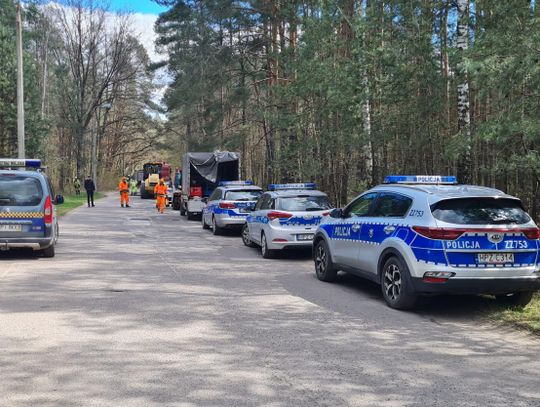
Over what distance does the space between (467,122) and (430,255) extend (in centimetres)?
681

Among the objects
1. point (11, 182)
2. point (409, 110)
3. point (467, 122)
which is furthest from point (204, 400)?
point (409, 110)

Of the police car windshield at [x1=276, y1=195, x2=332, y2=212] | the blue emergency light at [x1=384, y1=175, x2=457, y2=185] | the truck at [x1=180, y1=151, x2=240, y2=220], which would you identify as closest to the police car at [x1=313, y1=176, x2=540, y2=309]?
the blue emergency light at [x1=384, y1=175, x2=457, y2=185]

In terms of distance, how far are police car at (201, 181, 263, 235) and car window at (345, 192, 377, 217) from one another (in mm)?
8565

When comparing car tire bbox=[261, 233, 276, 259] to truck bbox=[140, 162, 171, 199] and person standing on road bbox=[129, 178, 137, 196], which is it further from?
person standing on road bbox=[129, 178, 137, 196]

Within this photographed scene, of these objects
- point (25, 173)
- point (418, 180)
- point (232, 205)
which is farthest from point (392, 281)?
point (232, 205)

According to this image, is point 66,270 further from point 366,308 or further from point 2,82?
point 2,82

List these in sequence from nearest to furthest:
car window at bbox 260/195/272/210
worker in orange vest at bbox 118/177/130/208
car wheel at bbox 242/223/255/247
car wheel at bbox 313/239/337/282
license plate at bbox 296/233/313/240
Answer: car wheel at bbox 313/239/337/282
license plate at bbox 296/233/313/240
car window at bbox 260/195/272/210
car wheel at bbox 242/223/255/247
worker in orange vest at bbox 118/177/130/208

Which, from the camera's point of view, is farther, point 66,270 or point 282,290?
point 66,270

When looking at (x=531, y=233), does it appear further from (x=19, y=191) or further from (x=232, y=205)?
(x=232, y=205)

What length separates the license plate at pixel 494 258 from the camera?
7469mm

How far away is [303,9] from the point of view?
23969 mm

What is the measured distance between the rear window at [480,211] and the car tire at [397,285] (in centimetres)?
85

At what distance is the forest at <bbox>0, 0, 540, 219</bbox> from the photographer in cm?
991

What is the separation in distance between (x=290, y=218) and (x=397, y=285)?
5.14 metres
